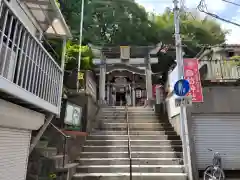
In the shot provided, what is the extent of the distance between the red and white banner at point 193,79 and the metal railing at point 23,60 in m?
5.81

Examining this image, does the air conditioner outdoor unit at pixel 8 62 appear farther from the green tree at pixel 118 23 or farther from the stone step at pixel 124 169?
the green tree at pixel 118 23

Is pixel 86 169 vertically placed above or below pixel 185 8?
below

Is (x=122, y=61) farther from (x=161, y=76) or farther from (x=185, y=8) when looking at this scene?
(x=185, y=8)

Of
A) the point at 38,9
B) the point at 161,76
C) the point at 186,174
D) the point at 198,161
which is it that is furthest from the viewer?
the point at 161,76

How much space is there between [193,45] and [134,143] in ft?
49.3

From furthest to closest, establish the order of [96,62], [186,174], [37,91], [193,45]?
[193,45] < [96,62] < [186,174] < [37,91]

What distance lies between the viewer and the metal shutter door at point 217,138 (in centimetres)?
859

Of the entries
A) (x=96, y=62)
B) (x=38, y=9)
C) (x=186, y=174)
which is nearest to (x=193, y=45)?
(x=96, y=62)

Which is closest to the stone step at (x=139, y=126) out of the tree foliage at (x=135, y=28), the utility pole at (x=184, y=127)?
the utility pole at (x=184, y=127)

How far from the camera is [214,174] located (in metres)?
7.57

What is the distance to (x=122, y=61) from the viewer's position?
58.1ft

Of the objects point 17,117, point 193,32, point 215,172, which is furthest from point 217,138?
point 193,32

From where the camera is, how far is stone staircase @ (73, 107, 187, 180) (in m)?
7.35

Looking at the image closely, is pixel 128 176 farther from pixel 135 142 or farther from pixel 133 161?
pixel 135 142
